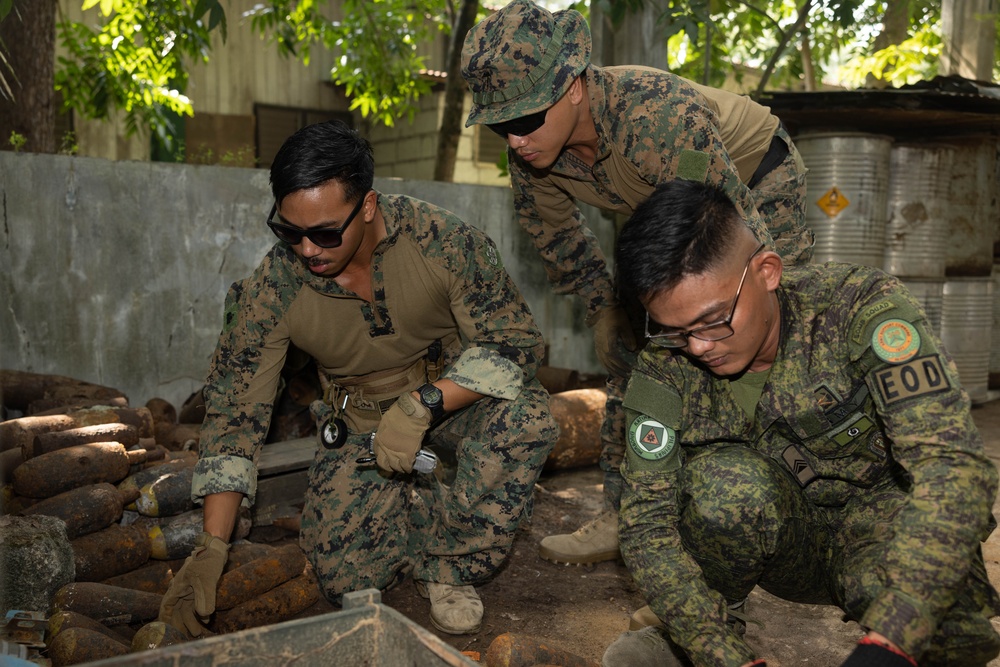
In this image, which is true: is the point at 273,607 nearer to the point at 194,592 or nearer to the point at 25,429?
the point at 194,592

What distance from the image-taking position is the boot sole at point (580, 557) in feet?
10.6

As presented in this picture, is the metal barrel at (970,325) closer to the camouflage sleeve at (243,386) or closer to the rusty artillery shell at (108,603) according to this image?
the camouflage sleeve at (243,386)

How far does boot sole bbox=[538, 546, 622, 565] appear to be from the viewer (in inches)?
127

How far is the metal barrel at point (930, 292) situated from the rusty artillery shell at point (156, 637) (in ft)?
Result: 16.6

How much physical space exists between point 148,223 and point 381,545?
2593mm

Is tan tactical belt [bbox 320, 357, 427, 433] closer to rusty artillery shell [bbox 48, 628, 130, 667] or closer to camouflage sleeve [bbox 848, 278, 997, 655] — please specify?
rusty artillery shell [bbox 48, 628, 130, 667]

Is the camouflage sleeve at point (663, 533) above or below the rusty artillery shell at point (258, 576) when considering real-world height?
above

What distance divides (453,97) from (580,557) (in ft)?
15.4

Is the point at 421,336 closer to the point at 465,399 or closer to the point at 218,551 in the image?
the point at 465,399

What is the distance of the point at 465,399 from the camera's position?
284 centimetres

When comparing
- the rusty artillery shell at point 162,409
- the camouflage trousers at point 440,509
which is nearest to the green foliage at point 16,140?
the rusty artillery shell at point 162,409

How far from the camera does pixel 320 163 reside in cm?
259

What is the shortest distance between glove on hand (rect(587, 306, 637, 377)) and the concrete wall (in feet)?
7.48

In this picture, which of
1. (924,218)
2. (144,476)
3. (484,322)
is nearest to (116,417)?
(144,476)
